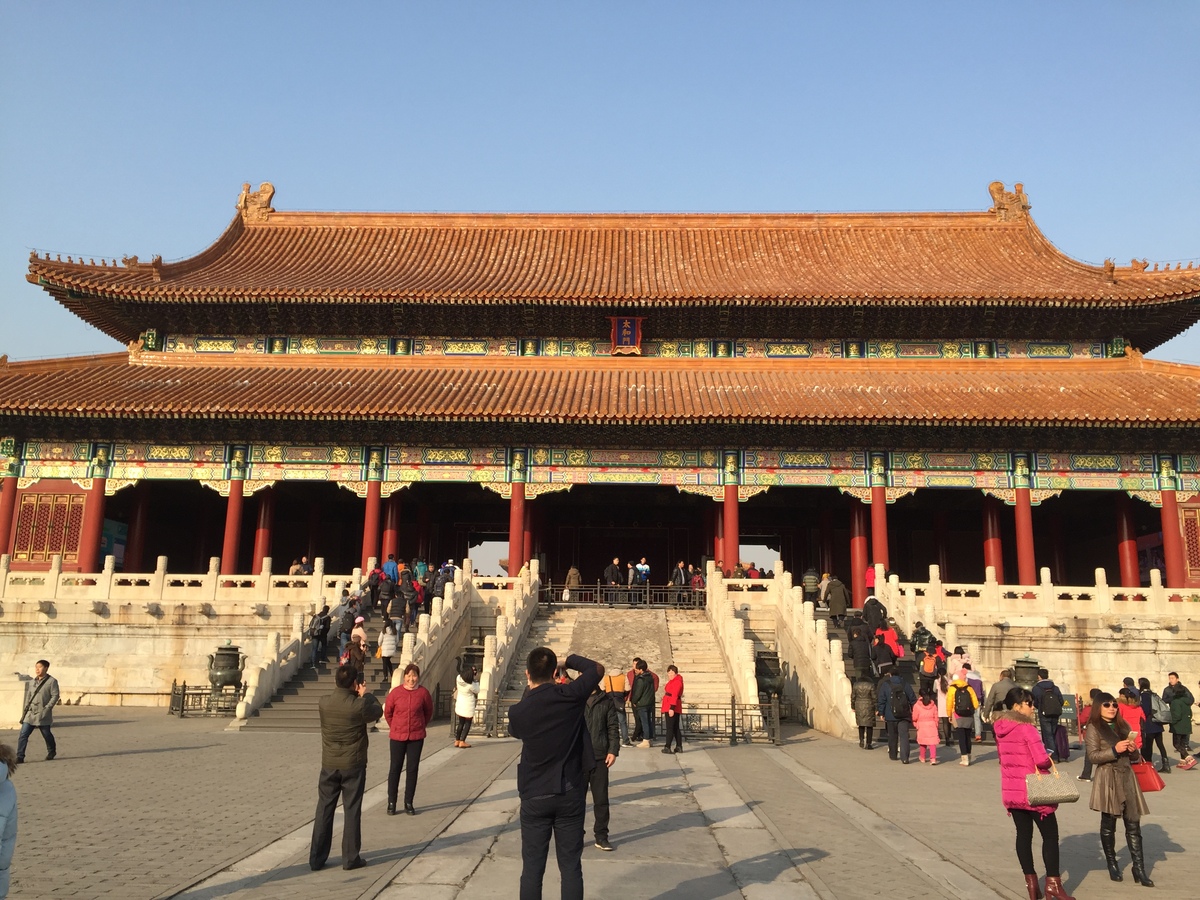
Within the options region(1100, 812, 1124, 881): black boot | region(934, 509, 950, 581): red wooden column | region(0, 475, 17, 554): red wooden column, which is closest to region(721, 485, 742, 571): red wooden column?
region(934, 509, 950, 581): red wooden column

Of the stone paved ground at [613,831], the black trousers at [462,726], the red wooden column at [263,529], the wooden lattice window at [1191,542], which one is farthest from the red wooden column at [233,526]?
the wooden lattice window at [1191,542]

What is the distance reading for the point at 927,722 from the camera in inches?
496

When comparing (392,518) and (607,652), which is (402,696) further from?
(392,518)

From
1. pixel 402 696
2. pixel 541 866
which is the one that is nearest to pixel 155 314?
pixel 402 696

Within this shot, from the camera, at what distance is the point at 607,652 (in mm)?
18172

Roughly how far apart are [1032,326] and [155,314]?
24.4 meters

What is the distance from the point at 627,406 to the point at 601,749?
54.5 ft

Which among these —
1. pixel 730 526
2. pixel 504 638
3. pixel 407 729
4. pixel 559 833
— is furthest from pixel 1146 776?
pixel 730 526

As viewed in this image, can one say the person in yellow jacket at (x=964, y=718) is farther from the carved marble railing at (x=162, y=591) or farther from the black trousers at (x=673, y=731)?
the carved marble railing at (x=162, y=591)

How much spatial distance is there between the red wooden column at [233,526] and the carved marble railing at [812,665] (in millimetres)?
13629

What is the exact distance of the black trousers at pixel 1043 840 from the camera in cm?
605

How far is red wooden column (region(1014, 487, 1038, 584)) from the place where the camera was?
23.6 meters

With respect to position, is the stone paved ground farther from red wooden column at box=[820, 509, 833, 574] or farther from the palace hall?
red wooden column at box=[820, 509, 833, 574]

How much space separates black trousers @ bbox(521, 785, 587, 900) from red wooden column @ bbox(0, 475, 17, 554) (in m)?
23.9
